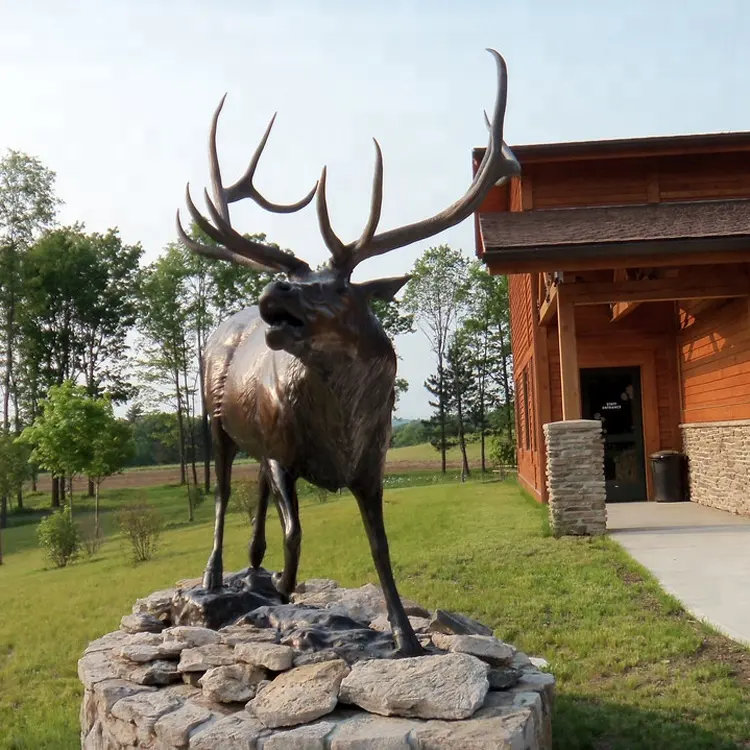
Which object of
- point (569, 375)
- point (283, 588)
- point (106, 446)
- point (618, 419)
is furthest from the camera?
point (106, 446)

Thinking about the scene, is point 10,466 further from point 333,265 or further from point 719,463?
point 333,265

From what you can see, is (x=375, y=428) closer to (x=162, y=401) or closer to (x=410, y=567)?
(x=410, y=567)

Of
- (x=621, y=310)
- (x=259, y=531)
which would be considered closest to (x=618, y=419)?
(x=621, y=310)

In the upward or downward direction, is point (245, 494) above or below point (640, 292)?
below

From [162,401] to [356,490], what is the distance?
104 ft

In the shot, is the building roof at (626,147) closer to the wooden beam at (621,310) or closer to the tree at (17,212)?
the wooden beam at (621,310)

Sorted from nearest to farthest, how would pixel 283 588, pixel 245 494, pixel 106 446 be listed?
pixel 283 588 → pixel 245 494 → pixel 106 446

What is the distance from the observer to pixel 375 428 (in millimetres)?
3221

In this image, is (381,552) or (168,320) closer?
(381,552)

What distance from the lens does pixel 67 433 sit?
17344 millimetres

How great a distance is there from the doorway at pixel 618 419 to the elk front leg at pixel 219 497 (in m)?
10.9

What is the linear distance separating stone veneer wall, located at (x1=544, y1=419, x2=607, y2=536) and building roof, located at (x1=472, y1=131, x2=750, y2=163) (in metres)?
4.74

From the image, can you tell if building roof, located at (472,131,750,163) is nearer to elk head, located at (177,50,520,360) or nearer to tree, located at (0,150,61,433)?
elk head, located at (177,50,520,360)

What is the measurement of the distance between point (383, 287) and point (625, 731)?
2.90 meters
